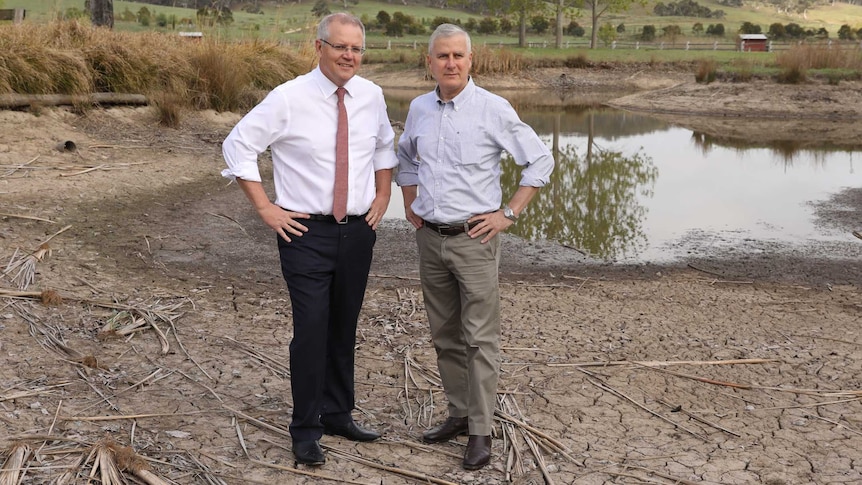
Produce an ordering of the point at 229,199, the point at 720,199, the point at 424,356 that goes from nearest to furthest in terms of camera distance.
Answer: the point at 424,356 < the point at 229,199 < the point at 720,199

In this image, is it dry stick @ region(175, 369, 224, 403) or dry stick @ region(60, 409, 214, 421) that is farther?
dry stick @ region(175, 369, 224, 403)

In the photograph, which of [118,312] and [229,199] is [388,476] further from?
[229,199]

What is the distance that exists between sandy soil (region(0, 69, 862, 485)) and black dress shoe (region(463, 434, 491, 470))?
0.06 m

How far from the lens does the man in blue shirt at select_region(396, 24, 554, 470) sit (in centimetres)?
418

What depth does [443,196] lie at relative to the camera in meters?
4.20

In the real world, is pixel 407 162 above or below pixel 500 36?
below

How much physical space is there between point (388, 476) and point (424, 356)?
1.64 meters

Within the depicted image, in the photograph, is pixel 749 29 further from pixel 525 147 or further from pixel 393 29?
pixel 525 147

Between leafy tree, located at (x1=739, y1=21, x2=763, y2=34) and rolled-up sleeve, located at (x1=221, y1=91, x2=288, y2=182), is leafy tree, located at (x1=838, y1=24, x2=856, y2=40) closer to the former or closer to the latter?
leafy tree, located at (x1=739, y1=21, x2=763, y2=34)

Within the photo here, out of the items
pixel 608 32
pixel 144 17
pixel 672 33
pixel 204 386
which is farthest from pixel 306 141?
pixel 672 33

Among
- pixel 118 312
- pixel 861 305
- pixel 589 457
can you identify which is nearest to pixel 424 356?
pixel 589 457

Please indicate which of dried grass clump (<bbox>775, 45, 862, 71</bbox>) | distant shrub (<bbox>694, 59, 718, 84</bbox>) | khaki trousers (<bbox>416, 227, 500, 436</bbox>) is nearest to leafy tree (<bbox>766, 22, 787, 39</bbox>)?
dried grass clump (<bbox>775, 45, 862, 71</bbox>)

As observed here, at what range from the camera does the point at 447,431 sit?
4.59m

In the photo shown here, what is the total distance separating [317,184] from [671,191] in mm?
9979
